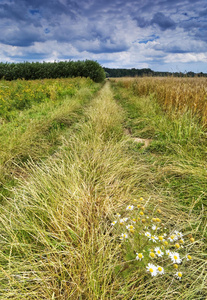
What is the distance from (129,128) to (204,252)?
4.25 m

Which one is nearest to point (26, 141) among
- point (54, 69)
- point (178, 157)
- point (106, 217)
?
point (106, 217)

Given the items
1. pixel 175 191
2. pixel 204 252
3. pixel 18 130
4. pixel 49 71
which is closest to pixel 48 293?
pixel 204 252

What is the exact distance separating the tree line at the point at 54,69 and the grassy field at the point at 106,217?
2050cm

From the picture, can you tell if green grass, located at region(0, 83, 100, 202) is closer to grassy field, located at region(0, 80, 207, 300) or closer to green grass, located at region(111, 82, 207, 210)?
grassy field, located at region(0, 80, 207, 300)

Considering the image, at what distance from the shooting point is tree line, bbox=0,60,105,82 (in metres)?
23.7

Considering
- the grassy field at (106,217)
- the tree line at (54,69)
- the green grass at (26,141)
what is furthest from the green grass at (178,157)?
the tree line at (54,69)

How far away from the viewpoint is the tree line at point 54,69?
23.7 m

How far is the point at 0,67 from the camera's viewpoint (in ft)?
87.6

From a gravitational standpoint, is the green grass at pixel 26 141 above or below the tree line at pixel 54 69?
below

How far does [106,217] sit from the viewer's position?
72.7 inches

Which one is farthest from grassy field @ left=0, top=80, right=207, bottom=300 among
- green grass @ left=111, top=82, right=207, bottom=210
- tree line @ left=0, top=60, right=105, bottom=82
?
tree line @ left=0, top=60, right=105, bottom=82

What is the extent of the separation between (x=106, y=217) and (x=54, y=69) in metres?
26.7

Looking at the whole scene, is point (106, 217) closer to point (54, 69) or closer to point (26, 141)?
point (26, 141)

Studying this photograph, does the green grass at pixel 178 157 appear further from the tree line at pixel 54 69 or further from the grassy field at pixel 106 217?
the tree line at pixel 54 69
